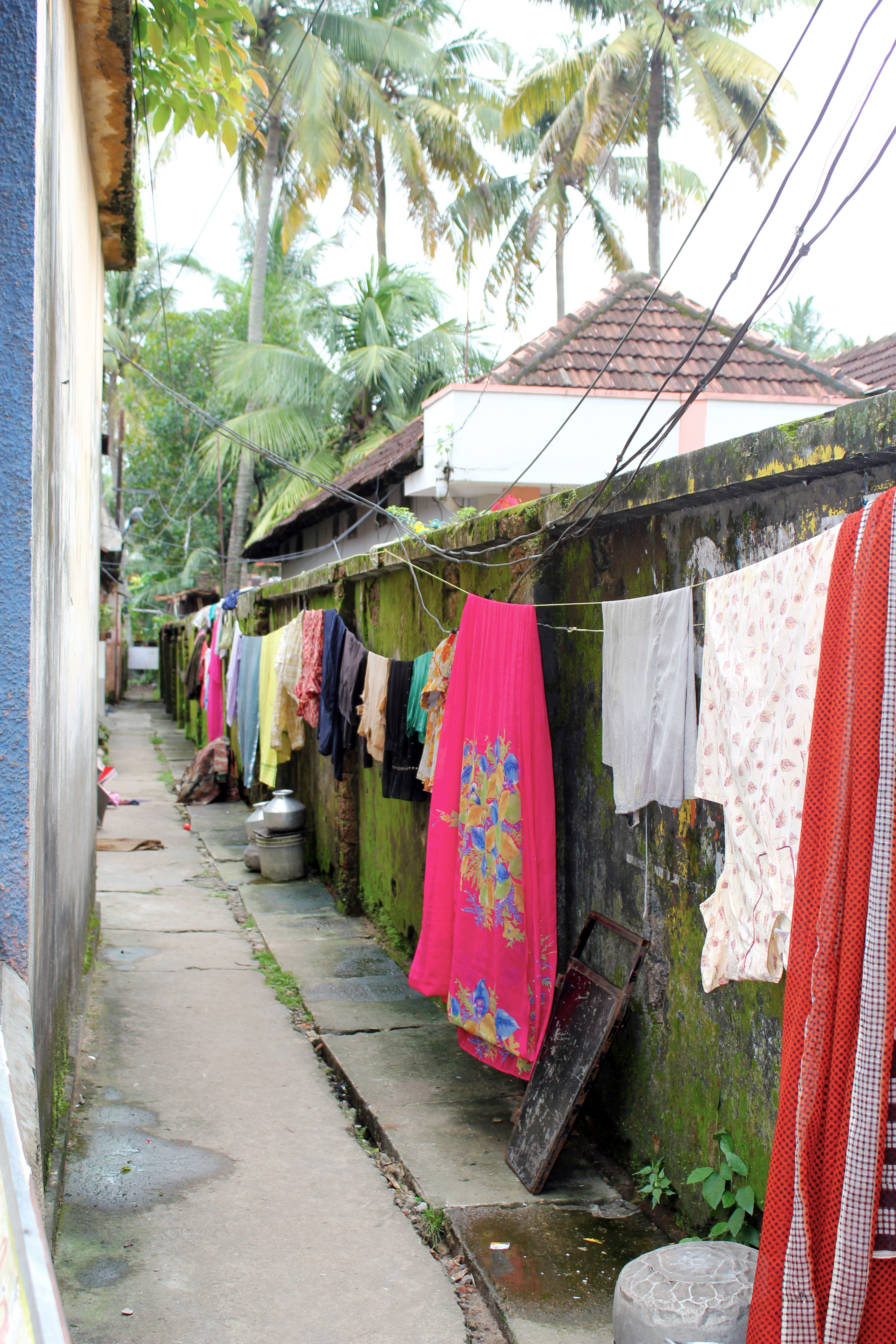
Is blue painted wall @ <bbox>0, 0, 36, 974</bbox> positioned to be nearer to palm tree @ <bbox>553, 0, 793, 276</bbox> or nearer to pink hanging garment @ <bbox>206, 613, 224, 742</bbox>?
pink hanging garment @ <bbox>206, 613, 224, 742</bbox>

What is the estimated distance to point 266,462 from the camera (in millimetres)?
26516

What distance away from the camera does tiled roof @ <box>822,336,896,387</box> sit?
14.1 m

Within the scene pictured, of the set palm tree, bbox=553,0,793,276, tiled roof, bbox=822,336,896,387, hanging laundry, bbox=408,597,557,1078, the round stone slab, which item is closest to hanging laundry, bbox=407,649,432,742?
hanging laundry, bbox=408,597,557,1078

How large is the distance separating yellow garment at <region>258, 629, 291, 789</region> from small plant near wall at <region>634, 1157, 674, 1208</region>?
5.90 meters

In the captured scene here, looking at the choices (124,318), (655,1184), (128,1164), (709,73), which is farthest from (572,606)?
(124,318)

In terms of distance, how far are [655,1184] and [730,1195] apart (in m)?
0.53

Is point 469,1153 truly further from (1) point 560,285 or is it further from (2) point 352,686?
(1) point 560,285

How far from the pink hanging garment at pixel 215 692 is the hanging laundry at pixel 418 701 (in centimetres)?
878

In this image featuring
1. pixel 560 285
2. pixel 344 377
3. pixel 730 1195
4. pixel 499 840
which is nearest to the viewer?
pixel 730 1195

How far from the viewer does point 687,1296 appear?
8.75 feet

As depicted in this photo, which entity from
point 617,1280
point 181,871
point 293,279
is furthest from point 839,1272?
point 293,279

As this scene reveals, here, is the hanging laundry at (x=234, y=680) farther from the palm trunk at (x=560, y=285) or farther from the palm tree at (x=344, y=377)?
the palm trunk at (x=560, y=285)

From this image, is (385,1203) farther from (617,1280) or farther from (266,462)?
(266,462)

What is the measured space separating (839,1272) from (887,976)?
61cm
